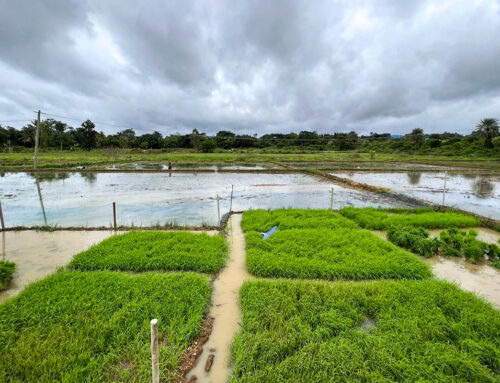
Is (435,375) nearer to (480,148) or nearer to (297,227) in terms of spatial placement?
(297,227)

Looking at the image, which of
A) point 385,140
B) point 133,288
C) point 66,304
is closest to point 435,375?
point 133,288

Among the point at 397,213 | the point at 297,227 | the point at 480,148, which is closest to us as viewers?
the point at 297,227

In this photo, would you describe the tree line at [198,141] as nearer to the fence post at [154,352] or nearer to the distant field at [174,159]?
the distant field at [174,159]

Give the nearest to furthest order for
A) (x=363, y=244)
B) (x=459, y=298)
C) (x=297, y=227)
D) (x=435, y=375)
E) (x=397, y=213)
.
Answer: (x=435, y=375) → (x=459, y=298) → (x=363, y=244) → (x=297, y=227) → (x=397, y=213)

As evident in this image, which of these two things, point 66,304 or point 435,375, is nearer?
point 435,375

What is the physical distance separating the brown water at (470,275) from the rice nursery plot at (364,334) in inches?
30.0

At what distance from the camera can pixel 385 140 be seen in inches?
2911

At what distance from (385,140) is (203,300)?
84.1 meters

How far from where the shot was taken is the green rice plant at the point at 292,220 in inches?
305

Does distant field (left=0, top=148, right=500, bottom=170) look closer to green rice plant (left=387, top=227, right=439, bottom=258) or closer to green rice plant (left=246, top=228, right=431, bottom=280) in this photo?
green rice plant (left=246, top=228, right=431, bottom=280)

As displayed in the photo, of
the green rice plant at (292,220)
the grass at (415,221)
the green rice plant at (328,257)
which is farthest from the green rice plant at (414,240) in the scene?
the green rice plant at (292,220)

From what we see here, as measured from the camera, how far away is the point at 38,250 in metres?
6.16

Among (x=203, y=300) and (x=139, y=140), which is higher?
(x=139, y=140)

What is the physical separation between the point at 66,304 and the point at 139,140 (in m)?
75.9
